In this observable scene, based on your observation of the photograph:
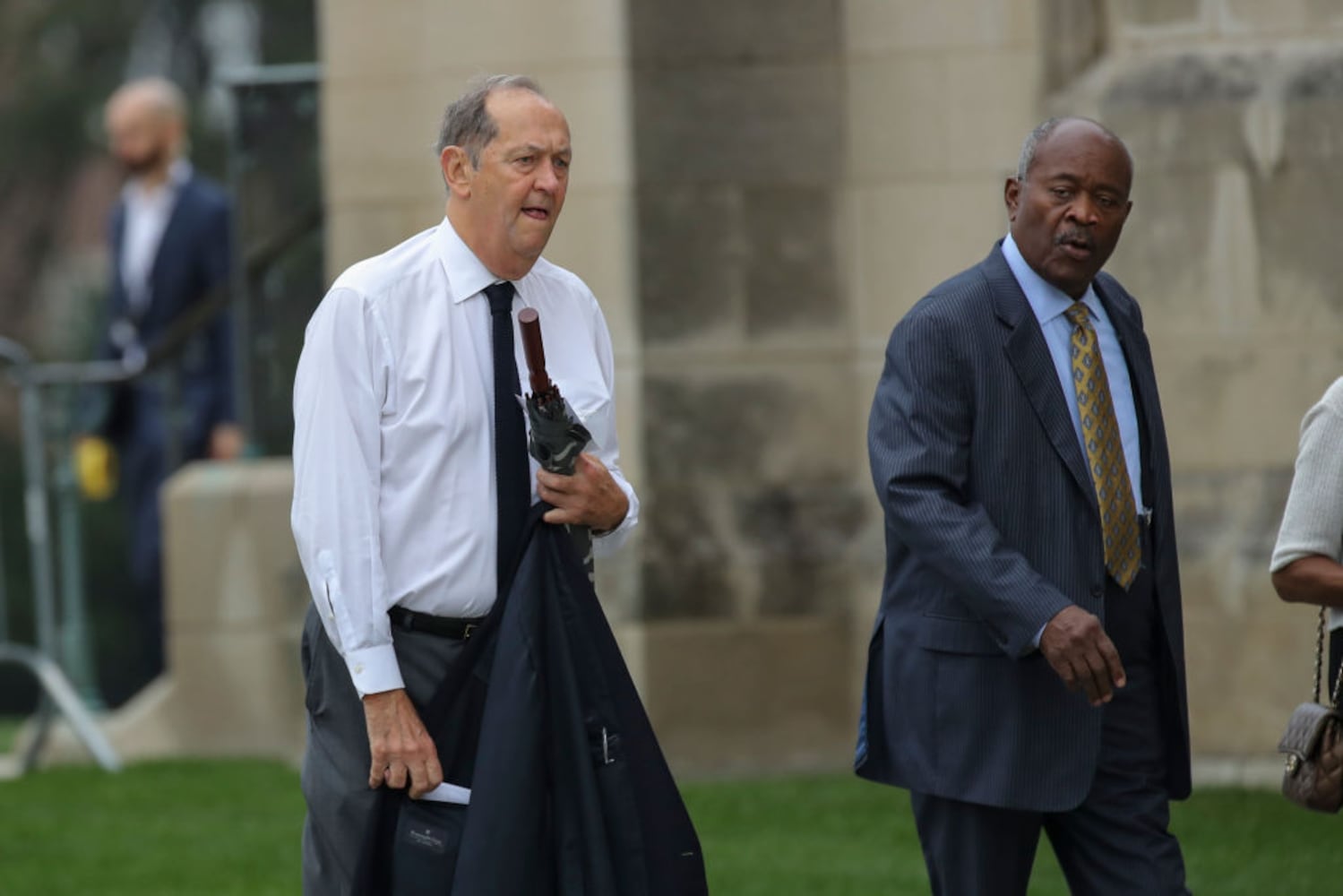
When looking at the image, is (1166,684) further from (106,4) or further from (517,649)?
(106,4)

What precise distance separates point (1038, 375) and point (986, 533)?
38cm

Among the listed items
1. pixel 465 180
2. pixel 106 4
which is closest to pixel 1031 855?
pixel 465 180

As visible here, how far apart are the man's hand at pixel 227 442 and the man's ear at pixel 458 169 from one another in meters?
6.59

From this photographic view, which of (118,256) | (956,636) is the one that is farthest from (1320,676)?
(118,256)

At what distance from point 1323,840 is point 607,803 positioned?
3736mm

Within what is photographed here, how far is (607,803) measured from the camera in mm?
4520

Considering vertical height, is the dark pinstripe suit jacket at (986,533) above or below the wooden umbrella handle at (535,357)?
below

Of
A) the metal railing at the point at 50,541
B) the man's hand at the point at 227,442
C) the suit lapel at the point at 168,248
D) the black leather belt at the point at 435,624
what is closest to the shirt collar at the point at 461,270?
the black leather belt at the point at 435,624

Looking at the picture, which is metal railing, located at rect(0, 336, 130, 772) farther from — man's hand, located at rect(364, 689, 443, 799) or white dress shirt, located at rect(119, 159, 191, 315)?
man's hand, located at rect(364, 689, 443, 799)

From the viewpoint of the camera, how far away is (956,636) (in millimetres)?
5094

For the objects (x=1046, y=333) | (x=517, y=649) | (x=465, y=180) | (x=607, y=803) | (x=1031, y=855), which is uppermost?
(x=465, y=180)

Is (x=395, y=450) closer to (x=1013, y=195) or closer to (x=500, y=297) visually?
(x=500, y=297)

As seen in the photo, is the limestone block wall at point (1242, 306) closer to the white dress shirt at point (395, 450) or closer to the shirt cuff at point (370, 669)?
the white dress shirt at point (395, 450)

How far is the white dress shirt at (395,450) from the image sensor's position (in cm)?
450
